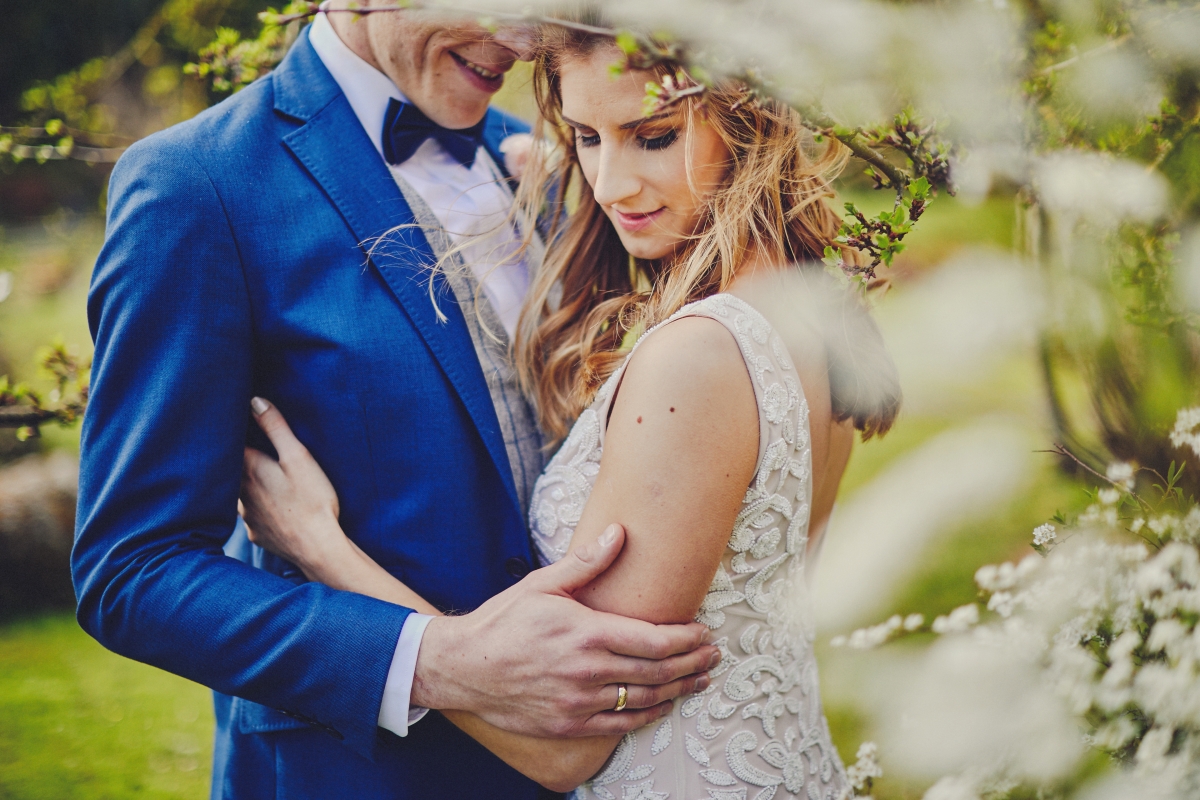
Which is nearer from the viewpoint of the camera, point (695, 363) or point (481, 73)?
point (695, 363)

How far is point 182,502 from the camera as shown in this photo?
1.45m

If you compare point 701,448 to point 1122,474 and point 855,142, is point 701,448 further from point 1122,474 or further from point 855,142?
point 1122,474

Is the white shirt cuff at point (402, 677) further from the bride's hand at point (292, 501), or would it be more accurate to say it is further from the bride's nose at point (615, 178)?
the bride's nose at point (615, 178)

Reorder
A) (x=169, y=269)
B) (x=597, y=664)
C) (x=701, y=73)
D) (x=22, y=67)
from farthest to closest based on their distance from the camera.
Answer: (x=22, y=67)
(x=169, y=269)
(x=597, y=664)
(x=701, y=73)

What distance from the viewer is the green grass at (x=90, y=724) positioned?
9.25 ft

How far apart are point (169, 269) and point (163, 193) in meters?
0.14

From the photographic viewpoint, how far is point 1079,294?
1.85 m

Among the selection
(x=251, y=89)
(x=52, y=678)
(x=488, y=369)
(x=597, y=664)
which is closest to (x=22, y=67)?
(x=52, y=678)

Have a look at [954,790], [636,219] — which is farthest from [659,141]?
[954,790]

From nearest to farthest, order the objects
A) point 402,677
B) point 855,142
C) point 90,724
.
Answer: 1. point 855,142
2. point 402,677
3. point 90,724

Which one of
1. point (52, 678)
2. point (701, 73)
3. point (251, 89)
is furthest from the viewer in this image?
point (52, 678)

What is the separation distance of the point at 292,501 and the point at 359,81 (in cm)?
92

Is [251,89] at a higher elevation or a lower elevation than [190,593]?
higher

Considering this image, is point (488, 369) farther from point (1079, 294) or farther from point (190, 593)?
point (1079, 294)
